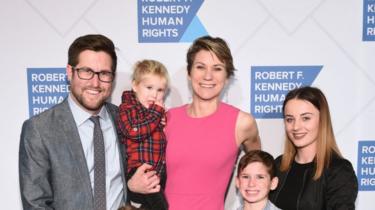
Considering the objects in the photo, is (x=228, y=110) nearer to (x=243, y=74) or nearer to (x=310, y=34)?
Answer: (x=243, y=74)

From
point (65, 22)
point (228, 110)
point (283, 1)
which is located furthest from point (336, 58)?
point (65, 22)

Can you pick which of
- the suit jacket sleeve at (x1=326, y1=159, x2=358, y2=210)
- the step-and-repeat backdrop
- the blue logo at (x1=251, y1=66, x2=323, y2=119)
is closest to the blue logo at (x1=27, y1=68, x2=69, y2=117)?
the step-and-repeat backdrop

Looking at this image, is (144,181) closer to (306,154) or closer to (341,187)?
(306,154)

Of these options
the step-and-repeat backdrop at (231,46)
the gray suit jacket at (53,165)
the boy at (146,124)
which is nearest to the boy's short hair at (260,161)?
the boy at (146,124)

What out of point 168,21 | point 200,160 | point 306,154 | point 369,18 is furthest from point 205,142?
point 369,18

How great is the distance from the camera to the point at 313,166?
1863mm

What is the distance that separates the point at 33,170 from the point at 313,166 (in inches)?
55.6

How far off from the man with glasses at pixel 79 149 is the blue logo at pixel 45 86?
783mm

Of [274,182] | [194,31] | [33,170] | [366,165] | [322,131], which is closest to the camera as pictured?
[33,170]

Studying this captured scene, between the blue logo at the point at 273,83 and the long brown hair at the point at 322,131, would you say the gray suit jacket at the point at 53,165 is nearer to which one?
the long brown hair at the point at 322,131

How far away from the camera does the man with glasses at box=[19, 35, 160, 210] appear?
1.67 m

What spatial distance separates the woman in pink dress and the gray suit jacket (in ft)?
1.75

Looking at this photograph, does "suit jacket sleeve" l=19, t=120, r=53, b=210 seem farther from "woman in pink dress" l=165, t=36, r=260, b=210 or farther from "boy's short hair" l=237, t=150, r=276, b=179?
"boy's short hair" l=237, t=150, r=276, b=179

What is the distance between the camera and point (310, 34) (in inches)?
99.0
